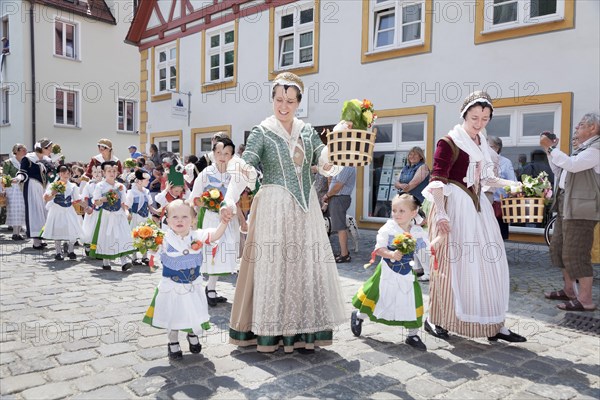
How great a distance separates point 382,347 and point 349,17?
9822 millimetres

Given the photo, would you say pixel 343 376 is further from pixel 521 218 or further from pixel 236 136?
pixel 236 136

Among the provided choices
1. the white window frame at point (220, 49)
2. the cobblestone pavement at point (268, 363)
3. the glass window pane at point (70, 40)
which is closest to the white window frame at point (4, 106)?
the glass window pane at point (70, 40)

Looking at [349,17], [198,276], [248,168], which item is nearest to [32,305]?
[198,276]

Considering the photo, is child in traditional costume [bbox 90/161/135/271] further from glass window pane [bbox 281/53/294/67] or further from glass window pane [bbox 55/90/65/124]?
glass window pane [bbox 55/90/65/124]

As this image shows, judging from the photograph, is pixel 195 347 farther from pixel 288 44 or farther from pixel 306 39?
pixel 288 44

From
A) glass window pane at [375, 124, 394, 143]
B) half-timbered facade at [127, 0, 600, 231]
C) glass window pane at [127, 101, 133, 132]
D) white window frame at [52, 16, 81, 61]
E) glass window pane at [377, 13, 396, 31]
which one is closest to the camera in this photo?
half-timbered facade at [127, 0, 600, 231]

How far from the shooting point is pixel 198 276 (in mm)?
3787

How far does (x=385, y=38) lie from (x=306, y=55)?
242 centimetres

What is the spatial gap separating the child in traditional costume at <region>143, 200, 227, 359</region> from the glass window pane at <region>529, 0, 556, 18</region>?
27.7 feet

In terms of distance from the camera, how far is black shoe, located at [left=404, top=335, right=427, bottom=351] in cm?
400

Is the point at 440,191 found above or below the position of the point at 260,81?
below

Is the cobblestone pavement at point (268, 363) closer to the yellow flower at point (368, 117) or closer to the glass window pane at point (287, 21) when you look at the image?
the yellow flower at point (368, 117)

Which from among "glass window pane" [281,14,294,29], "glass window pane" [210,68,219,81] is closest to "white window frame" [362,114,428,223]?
"glass window pane" [281,14,294,29]

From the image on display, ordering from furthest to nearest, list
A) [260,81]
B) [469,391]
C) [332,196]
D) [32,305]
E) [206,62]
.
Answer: [206,62] → [260,81] → [332,196] → [32,305] → [469,391]
